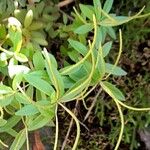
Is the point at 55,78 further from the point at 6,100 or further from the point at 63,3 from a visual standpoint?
the point at 63,3

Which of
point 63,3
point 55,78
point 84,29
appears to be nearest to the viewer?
point 55,78

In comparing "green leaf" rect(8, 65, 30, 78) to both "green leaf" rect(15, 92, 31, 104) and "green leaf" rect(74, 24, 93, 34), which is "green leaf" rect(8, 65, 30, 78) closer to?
"green leaf" rect(15, 92, 31, 104)

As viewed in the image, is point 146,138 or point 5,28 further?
point 146,138

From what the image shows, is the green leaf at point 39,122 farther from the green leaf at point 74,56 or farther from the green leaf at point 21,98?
the green leaf at point 74,56

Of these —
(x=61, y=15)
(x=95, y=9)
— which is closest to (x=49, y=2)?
(x=61, y=15)

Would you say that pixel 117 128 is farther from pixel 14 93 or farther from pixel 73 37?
pixel 14 93

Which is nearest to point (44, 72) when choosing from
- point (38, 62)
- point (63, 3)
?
point (38, 62)

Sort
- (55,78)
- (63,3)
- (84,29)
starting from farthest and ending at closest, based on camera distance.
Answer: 1. (63,3)
2. (84,29)
3. (55,78)

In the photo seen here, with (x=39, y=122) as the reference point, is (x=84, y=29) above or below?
above

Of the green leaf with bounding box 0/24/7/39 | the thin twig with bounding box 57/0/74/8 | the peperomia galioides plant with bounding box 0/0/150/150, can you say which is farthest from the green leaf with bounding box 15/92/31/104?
the thin twig with bounding box 57/0/74/8
